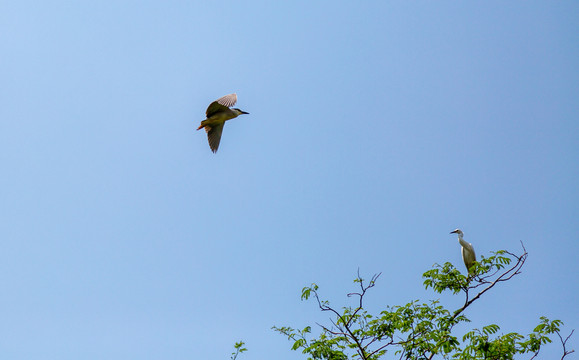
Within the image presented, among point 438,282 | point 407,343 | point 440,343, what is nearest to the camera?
point 440,343

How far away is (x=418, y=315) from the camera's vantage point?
23.3 feet

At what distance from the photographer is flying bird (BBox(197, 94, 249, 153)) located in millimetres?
9797

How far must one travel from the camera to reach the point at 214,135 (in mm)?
10922

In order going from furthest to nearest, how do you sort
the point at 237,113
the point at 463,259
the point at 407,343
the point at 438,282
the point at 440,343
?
the point at 463,259 < the point at 237,113 < the point at 438,282 < the point at 407,343 < the point at 440,343

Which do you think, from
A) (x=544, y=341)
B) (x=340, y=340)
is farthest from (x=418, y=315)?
(x=544, y=341)

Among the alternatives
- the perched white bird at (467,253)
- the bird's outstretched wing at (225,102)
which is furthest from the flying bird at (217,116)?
the perched white bird at (467,253)

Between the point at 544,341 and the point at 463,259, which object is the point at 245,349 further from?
the point at 463,259

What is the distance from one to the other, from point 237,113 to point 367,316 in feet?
17.8

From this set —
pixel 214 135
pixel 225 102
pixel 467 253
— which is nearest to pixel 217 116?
pixel 214 135

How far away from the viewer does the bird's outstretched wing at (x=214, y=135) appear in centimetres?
1091

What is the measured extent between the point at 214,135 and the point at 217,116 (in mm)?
546

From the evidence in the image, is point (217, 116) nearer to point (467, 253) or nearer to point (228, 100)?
point (228, 100)

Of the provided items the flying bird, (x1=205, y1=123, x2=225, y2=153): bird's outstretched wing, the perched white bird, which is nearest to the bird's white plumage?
A: the flying bird

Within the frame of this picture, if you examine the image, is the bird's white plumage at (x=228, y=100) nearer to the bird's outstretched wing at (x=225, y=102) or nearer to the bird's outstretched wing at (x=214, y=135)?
the bird's outstretched wing at (x=225, y=102)
